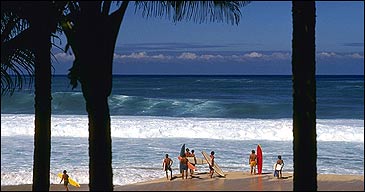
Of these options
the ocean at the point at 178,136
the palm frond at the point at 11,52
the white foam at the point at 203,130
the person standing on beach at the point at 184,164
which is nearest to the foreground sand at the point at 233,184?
the person standing on beach at the point at 184,164

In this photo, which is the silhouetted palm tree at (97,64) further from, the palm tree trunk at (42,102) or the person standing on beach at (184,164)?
the person standing on beach at (184,164)

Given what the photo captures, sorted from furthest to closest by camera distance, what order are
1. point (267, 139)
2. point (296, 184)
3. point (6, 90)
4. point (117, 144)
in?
point (267, 139) < point (117, 144) < point (6, 90) < point (296, 184)

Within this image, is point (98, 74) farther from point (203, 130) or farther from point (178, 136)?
point (203, 130)

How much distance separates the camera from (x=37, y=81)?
1002 cm

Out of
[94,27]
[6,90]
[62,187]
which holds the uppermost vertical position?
[94,27]

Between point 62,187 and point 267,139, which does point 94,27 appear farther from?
point 267,139

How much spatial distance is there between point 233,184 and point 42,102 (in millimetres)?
8965

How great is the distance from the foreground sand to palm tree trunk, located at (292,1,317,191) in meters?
8.20

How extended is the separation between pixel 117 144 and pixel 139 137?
536 centimetres

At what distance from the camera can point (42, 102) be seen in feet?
32.9

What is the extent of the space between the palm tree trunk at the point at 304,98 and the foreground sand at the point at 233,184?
26.9ft

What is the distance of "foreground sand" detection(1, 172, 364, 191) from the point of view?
1678 cm

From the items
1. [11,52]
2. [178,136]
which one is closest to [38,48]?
→ [11,52]

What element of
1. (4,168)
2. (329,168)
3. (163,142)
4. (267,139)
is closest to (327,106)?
(267,139)
